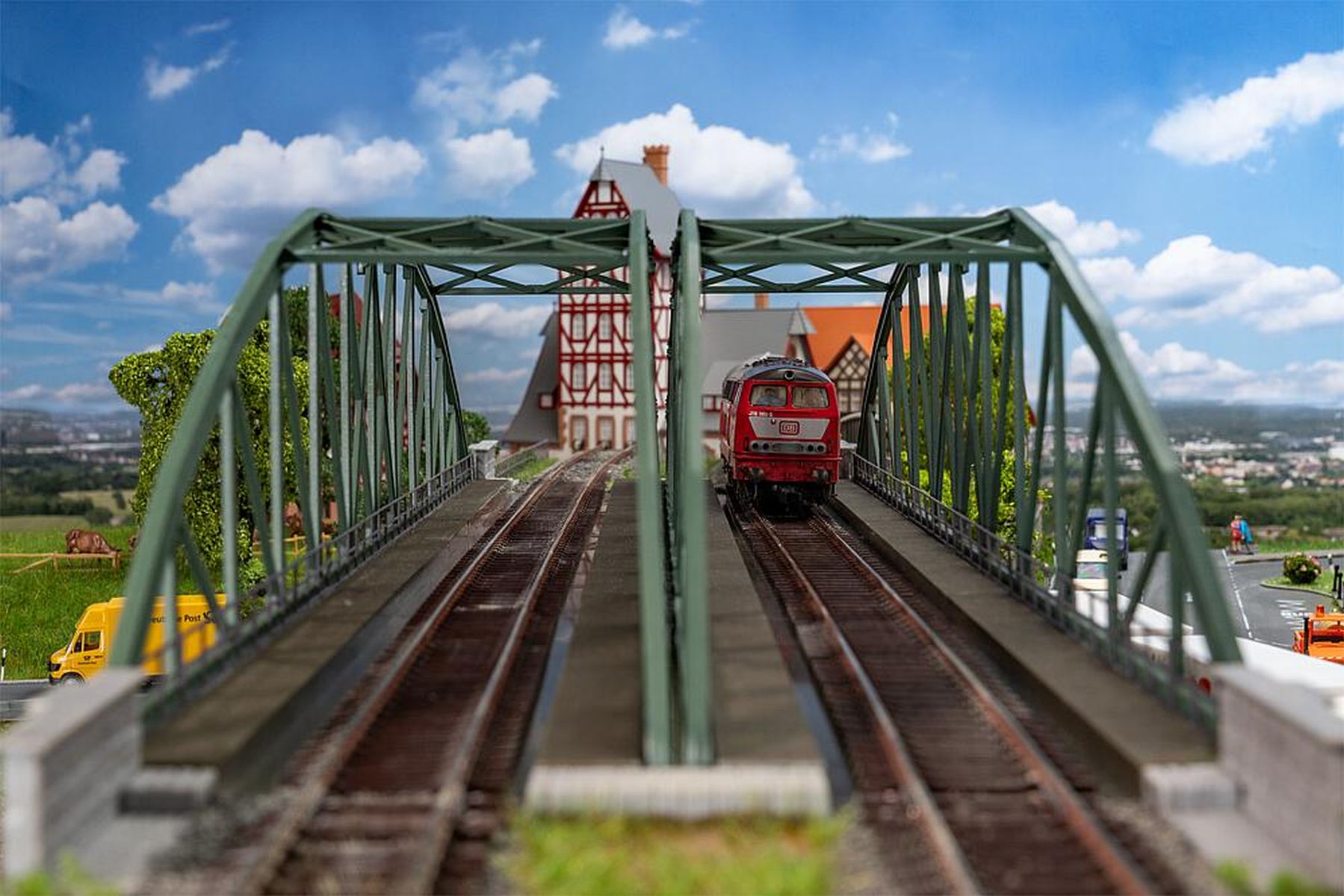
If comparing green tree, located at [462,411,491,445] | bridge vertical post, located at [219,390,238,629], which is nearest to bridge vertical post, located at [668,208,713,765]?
bridge vertical post, located at [219,390,238,629]

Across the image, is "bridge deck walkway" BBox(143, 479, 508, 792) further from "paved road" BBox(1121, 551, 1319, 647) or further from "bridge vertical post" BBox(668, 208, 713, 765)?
"paved road" BBox(1121, 551, 1319, 647)

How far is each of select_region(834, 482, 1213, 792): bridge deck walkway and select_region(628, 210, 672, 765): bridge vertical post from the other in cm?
451

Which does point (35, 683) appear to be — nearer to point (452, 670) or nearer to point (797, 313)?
point (452, 670)

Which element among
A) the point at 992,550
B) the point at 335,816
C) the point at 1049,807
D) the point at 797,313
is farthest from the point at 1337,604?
the point at 335,816

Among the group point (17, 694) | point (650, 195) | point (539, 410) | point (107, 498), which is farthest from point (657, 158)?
point (107, 498)

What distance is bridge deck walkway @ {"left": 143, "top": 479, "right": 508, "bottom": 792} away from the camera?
10.1 metres

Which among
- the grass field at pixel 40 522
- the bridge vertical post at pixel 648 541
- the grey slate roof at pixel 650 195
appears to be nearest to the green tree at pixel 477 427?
the grey slate roof at pixel 650 195

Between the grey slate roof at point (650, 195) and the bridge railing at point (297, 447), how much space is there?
116 feet

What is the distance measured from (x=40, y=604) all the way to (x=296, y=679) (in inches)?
1184

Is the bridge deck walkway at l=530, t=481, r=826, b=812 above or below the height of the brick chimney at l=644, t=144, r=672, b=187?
below

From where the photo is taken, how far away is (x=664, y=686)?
9844mm

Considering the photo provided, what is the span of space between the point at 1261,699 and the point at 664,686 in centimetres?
536

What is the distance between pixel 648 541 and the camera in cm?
1091

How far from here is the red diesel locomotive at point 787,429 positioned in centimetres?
2514
